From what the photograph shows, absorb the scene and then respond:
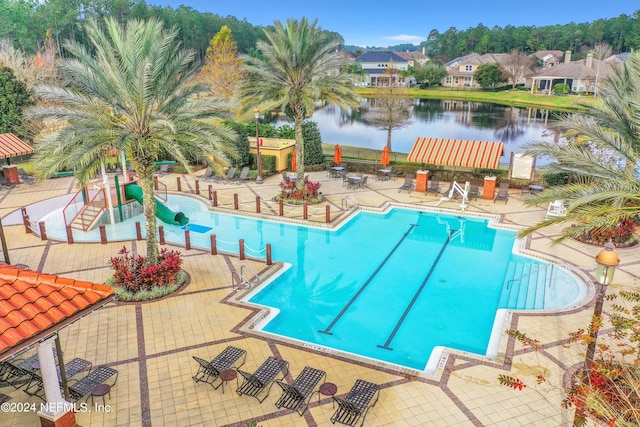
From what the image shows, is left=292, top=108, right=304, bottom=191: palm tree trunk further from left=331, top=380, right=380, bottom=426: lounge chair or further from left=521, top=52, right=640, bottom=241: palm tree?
left=331, top=380, right=380, bottom=426: lounge chair

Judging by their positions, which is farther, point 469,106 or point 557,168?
point 469,106

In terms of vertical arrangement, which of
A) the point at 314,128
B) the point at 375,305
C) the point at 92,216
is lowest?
the point at 375,305

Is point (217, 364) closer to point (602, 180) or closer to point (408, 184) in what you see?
point (602, 180)

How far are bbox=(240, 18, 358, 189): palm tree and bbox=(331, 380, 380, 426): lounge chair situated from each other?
14.4 m

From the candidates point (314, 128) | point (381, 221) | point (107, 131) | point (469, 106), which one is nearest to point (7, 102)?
point (314, 128)

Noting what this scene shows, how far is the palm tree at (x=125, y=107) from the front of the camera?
13180mm

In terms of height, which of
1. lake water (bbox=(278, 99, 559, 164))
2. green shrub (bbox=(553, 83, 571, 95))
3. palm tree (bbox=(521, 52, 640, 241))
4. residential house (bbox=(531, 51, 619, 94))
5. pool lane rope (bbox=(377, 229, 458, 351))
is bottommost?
pool lane rope (bbox=(377, 229, 458, 351))

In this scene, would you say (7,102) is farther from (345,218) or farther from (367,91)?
(367,91)

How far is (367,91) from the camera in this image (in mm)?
91188

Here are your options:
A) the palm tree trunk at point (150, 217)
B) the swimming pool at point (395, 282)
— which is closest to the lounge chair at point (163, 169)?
the swimming pool at point (395, 282)

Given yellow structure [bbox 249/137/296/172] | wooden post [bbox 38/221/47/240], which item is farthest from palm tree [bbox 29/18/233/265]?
yellow structure [bbox 249/137/296/172]

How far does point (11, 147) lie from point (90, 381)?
832 inches

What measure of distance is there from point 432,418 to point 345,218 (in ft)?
43.4

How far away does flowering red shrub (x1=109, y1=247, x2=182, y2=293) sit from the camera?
14.3 meters
